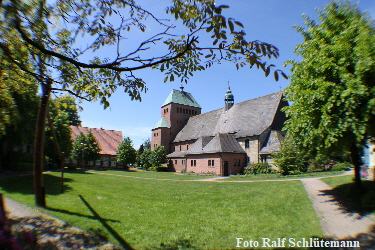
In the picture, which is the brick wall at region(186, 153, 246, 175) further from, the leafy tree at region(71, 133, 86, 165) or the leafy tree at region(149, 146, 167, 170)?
the leafy tree at region(71, 133, 86, 165)

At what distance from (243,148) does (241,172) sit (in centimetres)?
416

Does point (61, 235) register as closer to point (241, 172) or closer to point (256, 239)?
point (256, 239)

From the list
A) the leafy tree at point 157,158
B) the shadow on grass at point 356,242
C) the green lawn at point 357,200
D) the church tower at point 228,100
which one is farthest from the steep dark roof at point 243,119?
the shadow on grass at point 356,242

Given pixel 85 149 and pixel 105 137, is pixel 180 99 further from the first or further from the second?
pixel 85 149

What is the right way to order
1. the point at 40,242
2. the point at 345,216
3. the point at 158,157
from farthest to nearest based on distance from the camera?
the point at 158,157
the point at 345,216
the point at 40,242

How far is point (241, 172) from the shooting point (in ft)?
108

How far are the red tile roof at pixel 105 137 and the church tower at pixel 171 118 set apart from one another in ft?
33.4

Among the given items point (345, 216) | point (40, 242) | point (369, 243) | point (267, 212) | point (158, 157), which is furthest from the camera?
point (158, 157)

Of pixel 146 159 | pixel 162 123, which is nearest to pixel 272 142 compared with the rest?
pixel 146 159

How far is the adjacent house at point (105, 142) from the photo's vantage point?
45844mm

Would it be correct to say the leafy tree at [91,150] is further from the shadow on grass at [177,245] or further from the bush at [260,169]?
the shadow on grass at [177,245]

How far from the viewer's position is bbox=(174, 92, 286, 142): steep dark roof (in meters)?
35.1

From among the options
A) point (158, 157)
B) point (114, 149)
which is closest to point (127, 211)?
point (158, 157)

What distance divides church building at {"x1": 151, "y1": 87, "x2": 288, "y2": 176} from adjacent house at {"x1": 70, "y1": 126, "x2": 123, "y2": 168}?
13228 millimetres
